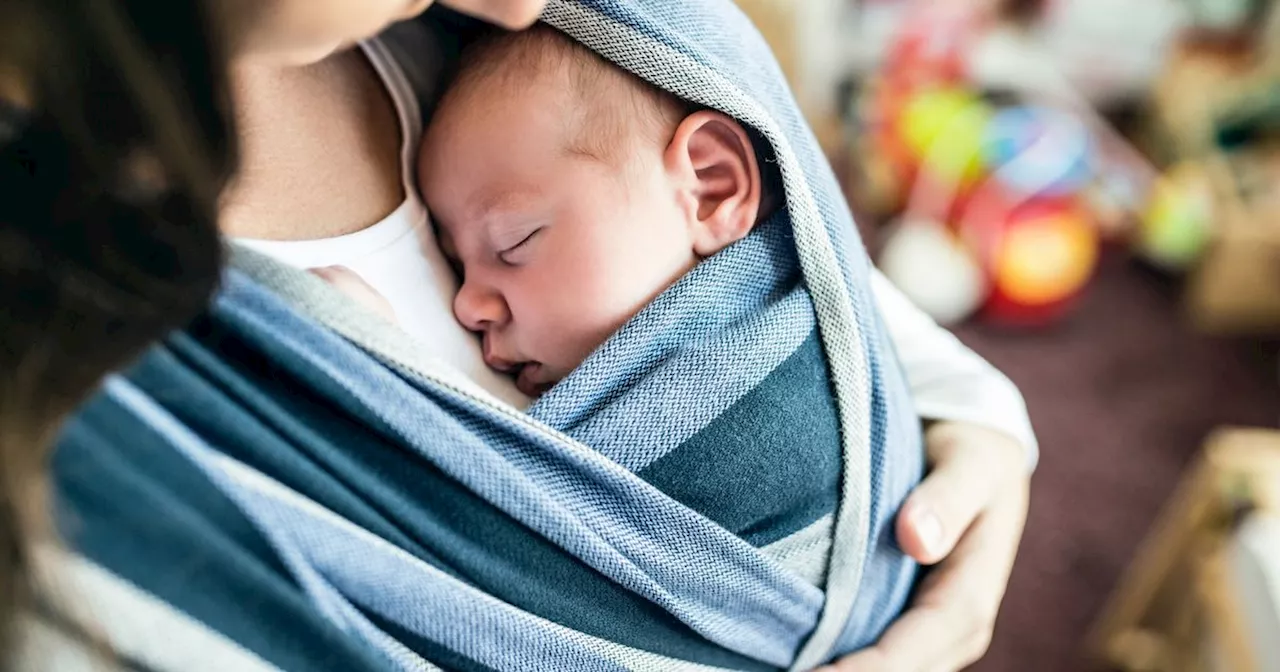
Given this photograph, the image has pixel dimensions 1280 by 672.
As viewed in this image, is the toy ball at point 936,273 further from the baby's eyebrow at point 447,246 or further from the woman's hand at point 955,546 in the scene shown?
the baby's eyebrow at point 447,246

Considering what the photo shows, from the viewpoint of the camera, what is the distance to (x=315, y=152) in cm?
60

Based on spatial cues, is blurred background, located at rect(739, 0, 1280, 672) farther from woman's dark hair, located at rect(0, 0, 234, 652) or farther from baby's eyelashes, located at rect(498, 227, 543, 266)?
woman's dark hair, located at rect(0, 0, 234, 652)

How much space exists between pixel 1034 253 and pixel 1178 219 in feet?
1.27

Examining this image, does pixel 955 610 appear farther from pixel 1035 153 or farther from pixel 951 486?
pixel 1035 153

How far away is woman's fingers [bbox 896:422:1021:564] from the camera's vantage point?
2.31ft

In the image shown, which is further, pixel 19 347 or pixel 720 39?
pixel 720 39

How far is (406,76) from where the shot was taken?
2.33ft

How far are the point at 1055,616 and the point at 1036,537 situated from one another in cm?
15

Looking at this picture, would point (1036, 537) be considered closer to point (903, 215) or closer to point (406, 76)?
point (903, 215)

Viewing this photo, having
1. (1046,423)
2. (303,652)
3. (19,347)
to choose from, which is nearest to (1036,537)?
(1046,423)

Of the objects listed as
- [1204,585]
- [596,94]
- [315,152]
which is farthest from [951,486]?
[1204,585]

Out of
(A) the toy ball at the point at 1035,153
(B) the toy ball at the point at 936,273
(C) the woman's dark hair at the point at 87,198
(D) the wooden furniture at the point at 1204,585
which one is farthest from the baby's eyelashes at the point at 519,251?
(A) the toy ball at the point at 1035,153

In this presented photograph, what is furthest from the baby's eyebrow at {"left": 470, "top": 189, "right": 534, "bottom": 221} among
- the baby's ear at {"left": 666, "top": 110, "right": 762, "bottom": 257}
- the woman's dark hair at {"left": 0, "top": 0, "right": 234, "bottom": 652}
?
the woman's dark hair at {"left": 0, "top": 0, "right": 234, "bottom": 652}

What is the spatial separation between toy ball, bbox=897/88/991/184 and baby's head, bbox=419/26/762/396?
4.76 ft
